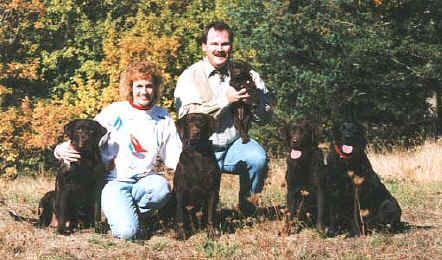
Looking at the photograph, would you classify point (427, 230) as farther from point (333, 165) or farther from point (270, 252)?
point (270, 252)

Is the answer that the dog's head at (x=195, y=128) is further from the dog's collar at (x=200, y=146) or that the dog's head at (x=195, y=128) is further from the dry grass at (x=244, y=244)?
the dry grass at (x=244, y=244)

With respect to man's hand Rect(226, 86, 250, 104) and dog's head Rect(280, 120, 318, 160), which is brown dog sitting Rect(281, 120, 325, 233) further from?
man's hand Rect(226, 86, 250, 104)

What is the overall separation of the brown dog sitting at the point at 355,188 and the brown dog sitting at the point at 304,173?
10 centimetres

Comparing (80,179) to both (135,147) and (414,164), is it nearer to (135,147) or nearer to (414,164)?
(135,147)

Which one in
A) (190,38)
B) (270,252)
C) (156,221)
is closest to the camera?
(270,252)

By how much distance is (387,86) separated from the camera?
43.5 ft

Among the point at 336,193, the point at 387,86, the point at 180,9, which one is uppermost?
the point at 180,9

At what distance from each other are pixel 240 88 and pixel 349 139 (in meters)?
1.10

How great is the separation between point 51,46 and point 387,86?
6815 millimetres

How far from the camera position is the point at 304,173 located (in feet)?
18.6

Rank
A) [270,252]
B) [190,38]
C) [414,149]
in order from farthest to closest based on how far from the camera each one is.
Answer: [414,149] → [190,38] → [270,252]

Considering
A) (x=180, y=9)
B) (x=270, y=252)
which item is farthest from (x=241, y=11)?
(x=270, y=252)

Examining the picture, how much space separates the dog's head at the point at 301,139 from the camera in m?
5.66

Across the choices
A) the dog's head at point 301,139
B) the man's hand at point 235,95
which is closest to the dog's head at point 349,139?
the dog's head at point 301,139
